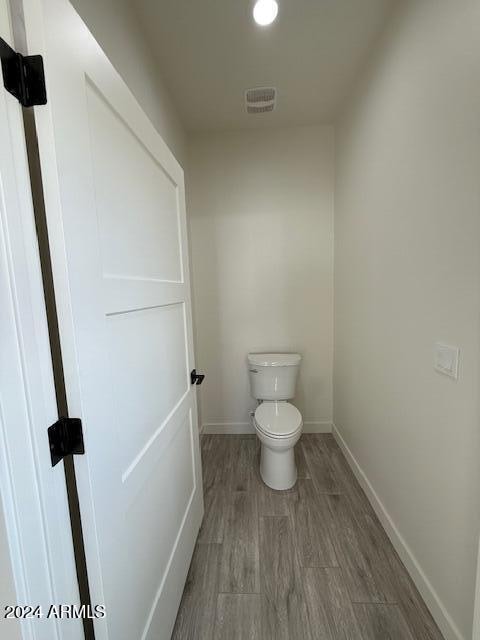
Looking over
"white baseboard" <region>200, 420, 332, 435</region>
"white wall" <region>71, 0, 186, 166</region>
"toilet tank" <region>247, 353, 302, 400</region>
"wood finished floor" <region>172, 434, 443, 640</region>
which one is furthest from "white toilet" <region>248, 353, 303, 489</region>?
"white wall" <region>71, 0, 186, 166</region>

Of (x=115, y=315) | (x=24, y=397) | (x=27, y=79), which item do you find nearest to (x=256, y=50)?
(x=27, y=79)

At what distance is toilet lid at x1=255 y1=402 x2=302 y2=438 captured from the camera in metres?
1.66

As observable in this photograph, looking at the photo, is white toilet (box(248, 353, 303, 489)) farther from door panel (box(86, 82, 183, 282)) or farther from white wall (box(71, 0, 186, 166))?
white wall (box(71, 0, 186, 166))

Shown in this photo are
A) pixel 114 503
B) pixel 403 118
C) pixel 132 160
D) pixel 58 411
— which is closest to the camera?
pixel 58 411

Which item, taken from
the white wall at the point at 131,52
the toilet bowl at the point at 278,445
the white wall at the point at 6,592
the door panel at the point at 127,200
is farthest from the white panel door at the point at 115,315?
the toilet bowl at the point at 278,445

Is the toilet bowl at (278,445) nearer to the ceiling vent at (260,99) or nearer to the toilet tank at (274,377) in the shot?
the toilet tank at (274,377)

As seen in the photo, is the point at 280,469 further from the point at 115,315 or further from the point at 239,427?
the point at 115,315

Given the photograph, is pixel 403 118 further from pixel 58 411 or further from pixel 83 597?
pixel 83 597

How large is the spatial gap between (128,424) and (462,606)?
1305mm

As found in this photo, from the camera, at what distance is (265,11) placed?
3.78ft

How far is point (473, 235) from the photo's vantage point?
864mm

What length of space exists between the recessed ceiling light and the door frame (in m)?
1.13

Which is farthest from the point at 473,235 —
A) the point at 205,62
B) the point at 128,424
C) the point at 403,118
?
the point at 205,62

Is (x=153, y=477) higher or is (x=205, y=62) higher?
(x=205, y=62)
